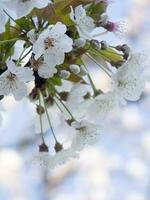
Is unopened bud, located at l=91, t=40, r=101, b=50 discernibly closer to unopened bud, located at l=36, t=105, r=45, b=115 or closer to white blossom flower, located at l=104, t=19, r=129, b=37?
white blossom flower, located at l=104, t=19, r=129, b=37

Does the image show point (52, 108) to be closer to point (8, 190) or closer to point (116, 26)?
point (116, 26)

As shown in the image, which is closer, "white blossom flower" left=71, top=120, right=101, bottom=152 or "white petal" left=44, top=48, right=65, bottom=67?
"white petal" left=44, top=48, right=65, bottom=67

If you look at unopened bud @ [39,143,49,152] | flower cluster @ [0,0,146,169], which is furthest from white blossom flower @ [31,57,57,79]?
unopened bud @ [39,143,49,152]

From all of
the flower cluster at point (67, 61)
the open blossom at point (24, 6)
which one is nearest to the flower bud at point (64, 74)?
the flower cluster at point (67, 61)

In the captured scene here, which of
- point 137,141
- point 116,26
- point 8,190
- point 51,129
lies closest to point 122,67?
point 116,26

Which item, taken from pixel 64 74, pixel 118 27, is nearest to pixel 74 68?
pixel 64 74

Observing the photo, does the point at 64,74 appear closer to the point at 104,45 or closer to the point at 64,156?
the point at 104,45

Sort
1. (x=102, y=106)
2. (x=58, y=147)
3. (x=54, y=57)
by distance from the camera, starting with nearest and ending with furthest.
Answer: (x=54, y=57) < (x=102, y=106) < (x=58, y=147)

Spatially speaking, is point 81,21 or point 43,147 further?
point 43,147
